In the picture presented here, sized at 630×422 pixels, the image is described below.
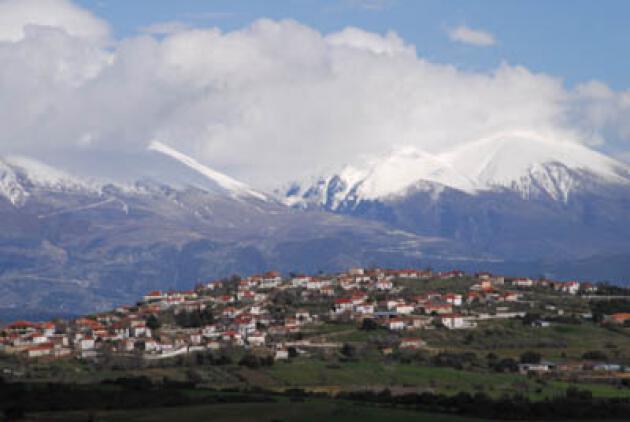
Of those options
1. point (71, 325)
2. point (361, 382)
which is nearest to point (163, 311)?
point (71, 325)

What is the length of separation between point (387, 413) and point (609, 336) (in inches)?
2060

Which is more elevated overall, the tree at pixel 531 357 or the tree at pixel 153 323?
the tree at pixel 153 323

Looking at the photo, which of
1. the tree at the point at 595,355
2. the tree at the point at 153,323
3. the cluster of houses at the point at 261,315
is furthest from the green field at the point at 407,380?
the tree at the point at 153,323

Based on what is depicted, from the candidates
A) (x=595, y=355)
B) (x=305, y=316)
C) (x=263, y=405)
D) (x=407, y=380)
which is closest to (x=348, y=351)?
(x=407, y=380)

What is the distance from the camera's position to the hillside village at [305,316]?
117375 mm

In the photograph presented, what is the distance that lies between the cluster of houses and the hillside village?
10 centimetres

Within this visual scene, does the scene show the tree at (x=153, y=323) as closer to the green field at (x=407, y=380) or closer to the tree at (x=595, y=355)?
the green field at (x=407, y=380)

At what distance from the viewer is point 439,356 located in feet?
347

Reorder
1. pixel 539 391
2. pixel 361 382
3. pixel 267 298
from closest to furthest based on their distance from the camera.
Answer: pixel 539 391
pixel 361 382
pixel 267 298

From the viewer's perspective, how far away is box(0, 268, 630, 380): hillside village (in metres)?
117

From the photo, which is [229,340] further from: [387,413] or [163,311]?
[387,413]

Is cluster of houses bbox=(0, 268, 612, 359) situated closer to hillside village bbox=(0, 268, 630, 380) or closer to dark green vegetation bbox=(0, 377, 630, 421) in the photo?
hillside village bbox=(0, 268, 630, 380)

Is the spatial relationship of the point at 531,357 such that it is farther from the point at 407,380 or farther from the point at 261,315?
the point at 261,315

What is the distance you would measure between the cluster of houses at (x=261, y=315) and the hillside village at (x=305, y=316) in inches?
4.0
